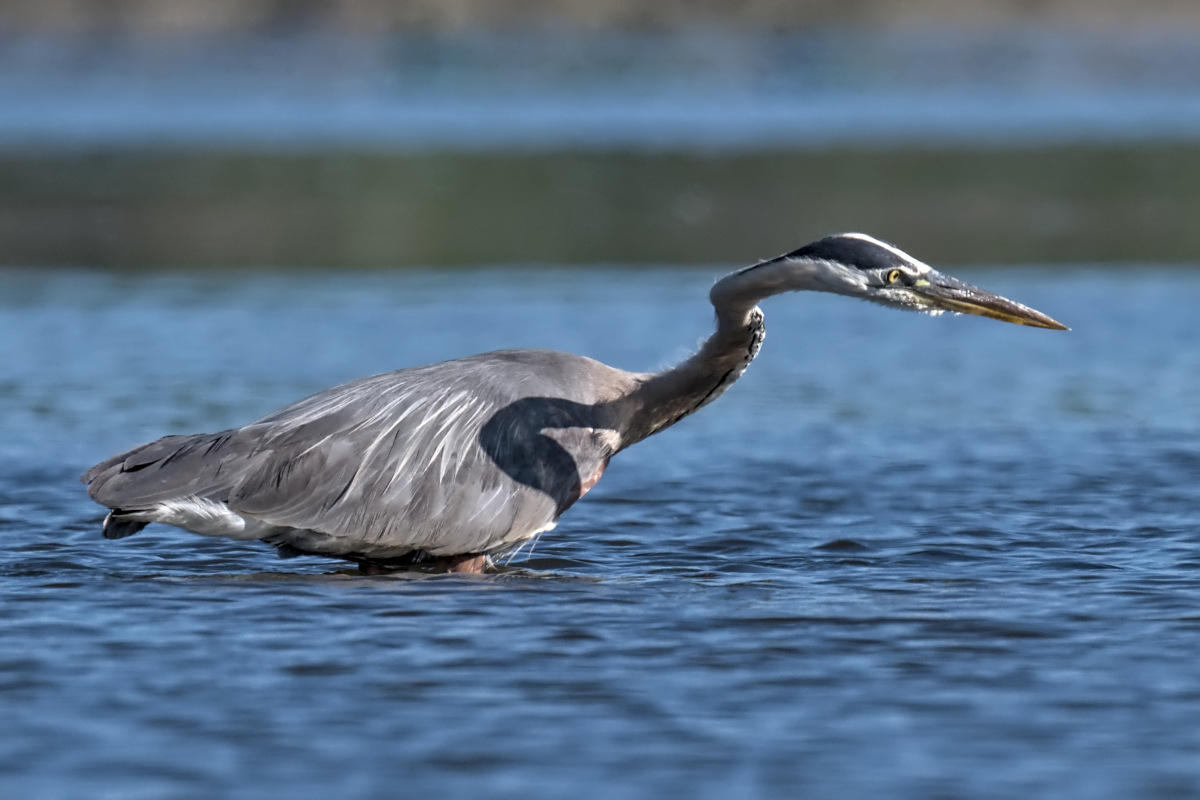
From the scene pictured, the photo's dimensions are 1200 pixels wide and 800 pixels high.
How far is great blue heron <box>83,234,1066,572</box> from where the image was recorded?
859cm

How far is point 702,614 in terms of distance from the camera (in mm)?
7934

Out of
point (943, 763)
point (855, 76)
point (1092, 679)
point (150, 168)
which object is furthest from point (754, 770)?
point (855, 76)

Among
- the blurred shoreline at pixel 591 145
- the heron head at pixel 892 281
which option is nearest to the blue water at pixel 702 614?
the heron head at pixel 892 281

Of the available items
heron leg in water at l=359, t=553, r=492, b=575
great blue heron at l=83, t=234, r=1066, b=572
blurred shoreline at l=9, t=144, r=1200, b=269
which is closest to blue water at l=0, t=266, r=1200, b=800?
heron leg in water at l=359, t=553, r=492, b=575

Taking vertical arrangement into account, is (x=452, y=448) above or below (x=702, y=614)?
above

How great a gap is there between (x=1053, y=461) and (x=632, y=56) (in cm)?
3266

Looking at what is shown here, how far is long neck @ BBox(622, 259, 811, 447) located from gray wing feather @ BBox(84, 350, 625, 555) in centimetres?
19

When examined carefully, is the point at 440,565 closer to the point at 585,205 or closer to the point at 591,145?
the point at 585,205

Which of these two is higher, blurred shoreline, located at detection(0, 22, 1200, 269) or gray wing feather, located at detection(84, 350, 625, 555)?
blurred shoreline, located at detection(0, 22, 1200, 269)

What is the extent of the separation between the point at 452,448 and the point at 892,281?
83.7 inches

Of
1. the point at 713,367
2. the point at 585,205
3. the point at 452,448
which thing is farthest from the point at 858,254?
the point at 585,205

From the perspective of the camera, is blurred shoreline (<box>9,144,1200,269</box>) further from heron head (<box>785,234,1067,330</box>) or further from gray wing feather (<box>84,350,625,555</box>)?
heron head (<box>785,234,1067,330</box>)

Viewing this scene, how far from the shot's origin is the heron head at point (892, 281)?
28.1ft

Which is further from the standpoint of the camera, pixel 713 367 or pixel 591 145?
pixel 591 145
